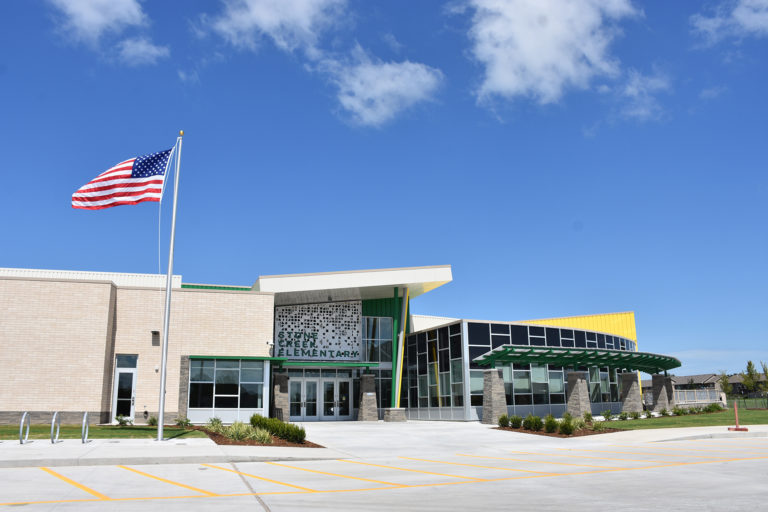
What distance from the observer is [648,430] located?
2394cm

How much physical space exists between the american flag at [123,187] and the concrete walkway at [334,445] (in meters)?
7.06

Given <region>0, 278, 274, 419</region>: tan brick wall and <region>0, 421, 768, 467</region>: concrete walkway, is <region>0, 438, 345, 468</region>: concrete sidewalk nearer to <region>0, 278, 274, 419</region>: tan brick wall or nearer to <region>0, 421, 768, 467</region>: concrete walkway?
<region>0, 421, 768, 467</region>: concrete walkway

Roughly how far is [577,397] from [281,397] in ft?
49.9

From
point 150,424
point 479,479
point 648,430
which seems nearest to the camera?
point 479,479

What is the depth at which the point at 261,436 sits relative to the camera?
60.1 ft

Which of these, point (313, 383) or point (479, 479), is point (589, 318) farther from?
point (479, 479)

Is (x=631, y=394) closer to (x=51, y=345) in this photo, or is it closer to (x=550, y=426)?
(x=550, y=426)

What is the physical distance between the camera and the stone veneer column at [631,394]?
36875mm

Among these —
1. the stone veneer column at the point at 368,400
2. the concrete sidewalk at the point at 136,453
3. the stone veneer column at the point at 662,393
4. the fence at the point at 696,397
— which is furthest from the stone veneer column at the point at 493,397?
the fence at the point at 696,397

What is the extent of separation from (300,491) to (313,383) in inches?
997

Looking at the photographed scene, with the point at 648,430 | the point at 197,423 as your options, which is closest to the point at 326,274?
the point at 197,423

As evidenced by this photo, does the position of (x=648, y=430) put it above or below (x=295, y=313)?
below

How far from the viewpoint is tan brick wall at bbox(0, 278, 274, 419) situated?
26.3 metres

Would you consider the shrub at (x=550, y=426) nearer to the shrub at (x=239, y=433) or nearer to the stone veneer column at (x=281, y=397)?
the shrub at (x=239, y=433)
